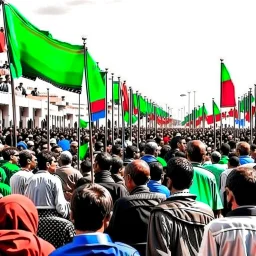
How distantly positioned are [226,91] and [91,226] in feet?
62.0

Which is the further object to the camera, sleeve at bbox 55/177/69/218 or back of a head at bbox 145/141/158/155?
back of a head at bbox 145/141/158/155

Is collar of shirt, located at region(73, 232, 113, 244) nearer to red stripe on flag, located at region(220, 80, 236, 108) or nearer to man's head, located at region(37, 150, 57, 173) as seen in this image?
man's head, located at region(37, 150, 57, 173)

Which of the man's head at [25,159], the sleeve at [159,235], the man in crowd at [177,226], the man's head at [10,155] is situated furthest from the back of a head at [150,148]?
the sleeve at [159,235]

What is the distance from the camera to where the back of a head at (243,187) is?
3799 mm

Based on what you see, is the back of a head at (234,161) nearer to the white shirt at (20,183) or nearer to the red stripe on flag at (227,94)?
the white shirt at (20,183)

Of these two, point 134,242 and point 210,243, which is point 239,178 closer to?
point 210,243

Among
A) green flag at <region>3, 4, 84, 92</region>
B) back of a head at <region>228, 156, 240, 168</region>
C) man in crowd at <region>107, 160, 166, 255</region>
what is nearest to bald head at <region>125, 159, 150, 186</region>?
man in crowd at <region>107, 160, 166, 255</region>

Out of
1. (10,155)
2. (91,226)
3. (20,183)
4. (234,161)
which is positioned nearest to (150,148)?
(234,161)

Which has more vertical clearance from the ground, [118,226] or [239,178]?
[239,178]

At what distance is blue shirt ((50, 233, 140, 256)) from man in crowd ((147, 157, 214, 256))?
1065mm

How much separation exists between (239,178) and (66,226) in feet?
6.34

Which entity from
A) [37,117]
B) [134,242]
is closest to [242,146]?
[134,242]

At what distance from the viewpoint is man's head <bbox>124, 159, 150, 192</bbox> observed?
573cm

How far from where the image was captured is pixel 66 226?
17.4 feet
